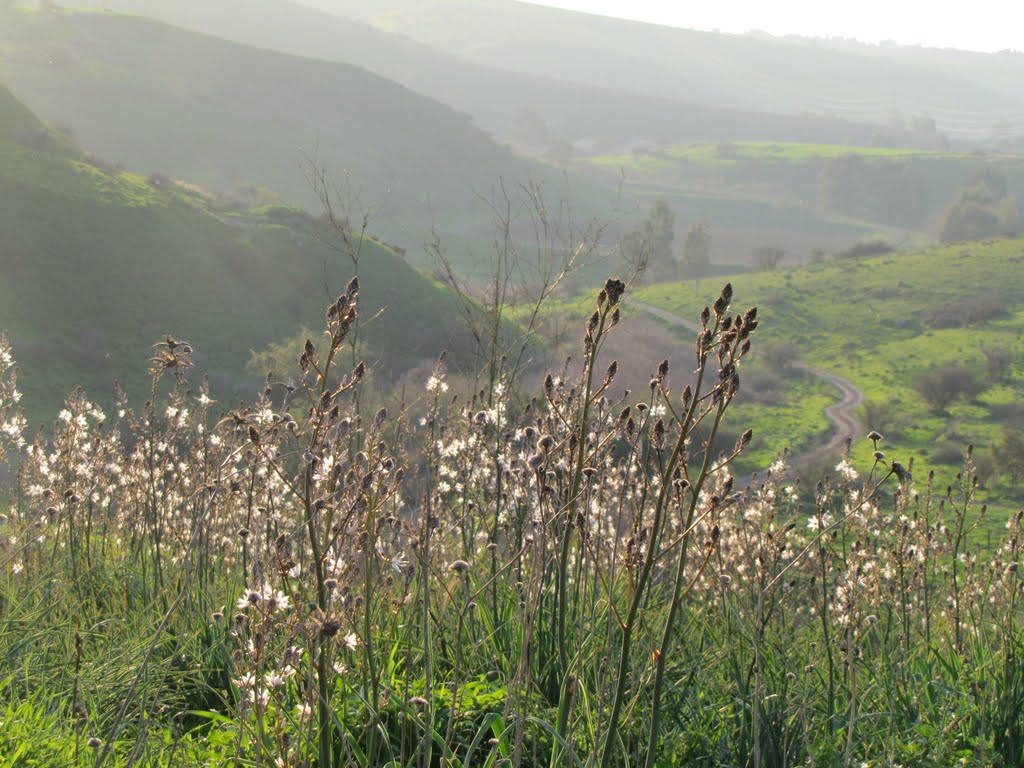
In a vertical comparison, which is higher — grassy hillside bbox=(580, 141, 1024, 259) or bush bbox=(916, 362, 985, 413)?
grassy hillside bbox=(580, 141, 1024, 259)

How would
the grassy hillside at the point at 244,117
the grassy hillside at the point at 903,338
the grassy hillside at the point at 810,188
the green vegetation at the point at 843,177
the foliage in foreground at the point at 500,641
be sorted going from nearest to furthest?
the foliage in foreground at the point at 500,641
the grassy hillside at the point at 903,338
the grassy hillside at the point at 244,117
the grassy hillside at the point at 810,188
the green vegetation at the point at 843,177

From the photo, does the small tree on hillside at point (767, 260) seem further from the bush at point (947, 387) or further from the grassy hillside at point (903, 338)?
the bush at point (947, 387)

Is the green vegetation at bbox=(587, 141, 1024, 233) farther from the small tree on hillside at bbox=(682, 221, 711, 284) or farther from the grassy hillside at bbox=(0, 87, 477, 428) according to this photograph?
the grassy hillside at bbox=(0, 87, 477, 428)

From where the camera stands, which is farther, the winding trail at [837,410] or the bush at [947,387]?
the bush at [947,387]

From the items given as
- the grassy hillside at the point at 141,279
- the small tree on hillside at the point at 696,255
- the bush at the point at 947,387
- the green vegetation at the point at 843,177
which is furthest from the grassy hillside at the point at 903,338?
the green vegetation at the point at 843,177

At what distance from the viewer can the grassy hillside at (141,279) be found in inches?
1476

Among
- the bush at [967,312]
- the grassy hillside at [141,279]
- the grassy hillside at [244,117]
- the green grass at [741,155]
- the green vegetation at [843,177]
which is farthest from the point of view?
the green grass at [741,155]

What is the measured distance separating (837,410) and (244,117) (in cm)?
7949

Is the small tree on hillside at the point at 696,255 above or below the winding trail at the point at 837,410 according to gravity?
above

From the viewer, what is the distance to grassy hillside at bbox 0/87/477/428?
37500 millimetres

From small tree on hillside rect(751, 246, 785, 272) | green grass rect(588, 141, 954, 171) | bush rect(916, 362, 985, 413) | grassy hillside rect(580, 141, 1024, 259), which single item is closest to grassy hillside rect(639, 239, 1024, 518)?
bush rect(916, 362, 985, 413)

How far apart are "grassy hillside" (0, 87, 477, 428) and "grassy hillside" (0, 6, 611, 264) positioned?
26.3 meters

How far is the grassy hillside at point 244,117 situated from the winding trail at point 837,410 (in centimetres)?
2402

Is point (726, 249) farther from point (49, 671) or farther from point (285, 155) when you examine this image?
point (49, 671)
